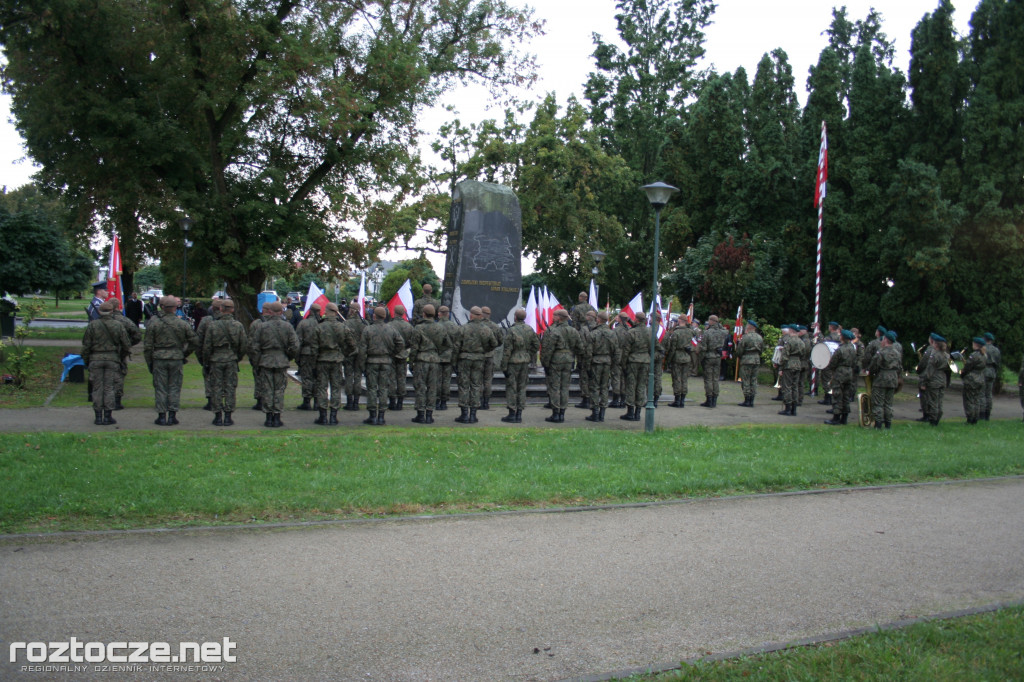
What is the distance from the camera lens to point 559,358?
1423 centimetres

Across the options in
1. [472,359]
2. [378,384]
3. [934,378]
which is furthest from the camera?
[934,378]

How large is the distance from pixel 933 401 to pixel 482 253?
9.80 metres

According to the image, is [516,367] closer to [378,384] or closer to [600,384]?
[600,384]

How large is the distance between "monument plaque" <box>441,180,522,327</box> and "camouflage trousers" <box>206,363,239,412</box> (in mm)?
5569

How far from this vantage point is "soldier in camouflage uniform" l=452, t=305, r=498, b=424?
13.6 meters

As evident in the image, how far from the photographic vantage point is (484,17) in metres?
27.8

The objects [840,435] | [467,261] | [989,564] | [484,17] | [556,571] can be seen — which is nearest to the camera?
[556,571]

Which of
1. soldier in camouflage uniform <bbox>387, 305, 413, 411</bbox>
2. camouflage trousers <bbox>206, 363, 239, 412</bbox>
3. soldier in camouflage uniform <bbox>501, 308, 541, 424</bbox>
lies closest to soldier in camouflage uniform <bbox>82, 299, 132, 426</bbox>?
camouflage trousers <bbox>206, 363, 239, 412</bbox>

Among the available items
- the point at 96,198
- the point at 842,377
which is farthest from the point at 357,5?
the point at 842,377

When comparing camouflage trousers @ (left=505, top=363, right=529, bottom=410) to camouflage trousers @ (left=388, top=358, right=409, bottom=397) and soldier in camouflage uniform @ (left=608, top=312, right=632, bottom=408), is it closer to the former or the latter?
camouflage trousers @ (left=388, top=358, right=409, bottom=397)

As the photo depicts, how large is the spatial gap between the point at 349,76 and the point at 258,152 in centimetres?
407

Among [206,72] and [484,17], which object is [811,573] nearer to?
[206,72]

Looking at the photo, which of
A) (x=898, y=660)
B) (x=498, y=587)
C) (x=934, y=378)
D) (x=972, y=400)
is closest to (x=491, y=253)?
(x=934, y=378)

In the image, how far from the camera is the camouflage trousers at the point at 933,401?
1527cm
